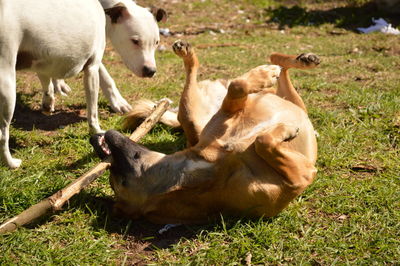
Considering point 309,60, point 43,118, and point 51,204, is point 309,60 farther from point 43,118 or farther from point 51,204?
point 43,118

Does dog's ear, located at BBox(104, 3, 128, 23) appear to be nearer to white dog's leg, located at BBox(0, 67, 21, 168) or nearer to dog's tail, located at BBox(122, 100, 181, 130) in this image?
dog's tail, located at BBox(122, 100, 181, 130)

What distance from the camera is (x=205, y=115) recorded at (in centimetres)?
377

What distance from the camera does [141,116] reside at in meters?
4.09

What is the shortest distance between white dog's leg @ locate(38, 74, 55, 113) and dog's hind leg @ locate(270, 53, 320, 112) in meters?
2.21

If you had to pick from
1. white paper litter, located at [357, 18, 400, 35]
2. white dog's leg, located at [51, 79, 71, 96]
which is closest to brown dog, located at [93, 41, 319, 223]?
white dog's leg, located at [51, 79, 71, 96]

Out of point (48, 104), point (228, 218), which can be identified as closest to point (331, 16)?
point (48, 104)

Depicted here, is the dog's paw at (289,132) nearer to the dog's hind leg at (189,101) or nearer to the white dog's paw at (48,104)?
the dog's hind leg at (189,101)

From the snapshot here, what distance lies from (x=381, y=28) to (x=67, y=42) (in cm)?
680

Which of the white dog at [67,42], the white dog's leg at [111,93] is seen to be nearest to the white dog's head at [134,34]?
the white dog at [67,42]

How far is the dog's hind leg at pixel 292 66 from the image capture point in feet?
12.0

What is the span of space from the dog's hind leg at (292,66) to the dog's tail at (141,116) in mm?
1020

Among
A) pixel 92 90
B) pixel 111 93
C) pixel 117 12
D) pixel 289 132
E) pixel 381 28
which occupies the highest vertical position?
pixel 117 12

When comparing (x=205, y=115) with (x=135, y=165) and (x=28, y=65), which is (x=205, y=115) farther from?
(x=28, y=65)

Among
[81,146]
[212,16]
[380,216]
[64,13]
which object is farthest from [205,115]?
[212,16]
